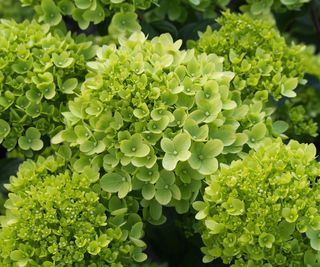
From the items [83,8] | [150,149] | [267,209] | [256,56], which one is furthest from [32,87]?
[267,209]

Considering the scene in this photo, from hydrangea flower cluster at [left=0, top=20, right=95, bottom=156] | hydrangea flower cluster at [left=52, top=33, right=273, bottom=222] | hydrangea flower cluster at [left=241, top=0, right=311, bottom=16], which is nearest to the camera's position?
hydrangea flower cluster at [left=52, top=33, right=273, bottom=222]

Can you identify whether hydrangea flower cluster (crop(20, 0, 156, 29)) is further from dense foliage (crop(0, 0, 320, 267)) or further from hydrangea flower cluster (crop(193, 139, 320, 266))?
hydrangea flower cluster (crop(193, 139, 320, 266))

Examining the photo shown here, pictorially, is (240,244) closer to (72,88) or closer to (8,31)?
(72,88)

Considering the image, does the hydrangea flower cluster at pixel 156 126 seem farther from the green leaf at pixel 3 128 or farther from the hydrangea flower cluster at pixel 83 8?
the hydrangea flower cluster at pixel 83 8

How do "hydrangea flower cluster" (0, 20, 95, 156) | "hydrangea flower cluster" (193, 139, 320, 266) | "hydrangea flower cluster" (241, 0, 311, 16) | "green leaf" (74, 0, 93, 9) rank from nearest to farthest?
"hydrangea flower cluster" (193, 139, 320, 266) < "hydrangea flower cluster" (0, 20, 95, 156) < "green leaf" (74, 0, 93, 9) < "hydrangea flower cluster" (241, 0, 311, 16)

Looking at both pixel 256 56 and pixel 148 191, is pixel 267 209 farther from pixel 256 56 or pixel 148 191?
pixel 256 56

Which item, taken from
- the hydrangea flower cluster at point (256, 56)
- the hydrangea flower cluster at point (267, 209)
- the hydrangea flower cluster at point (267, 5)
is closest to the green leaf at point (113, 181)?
the hydrangea flower cluster at point (267, 209)

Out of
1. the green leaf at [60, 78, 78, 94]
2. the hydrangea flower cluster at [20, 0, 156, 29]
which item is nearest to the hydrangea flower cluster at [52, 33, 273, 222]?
the green leaf at [60, 78, 78, 94]
